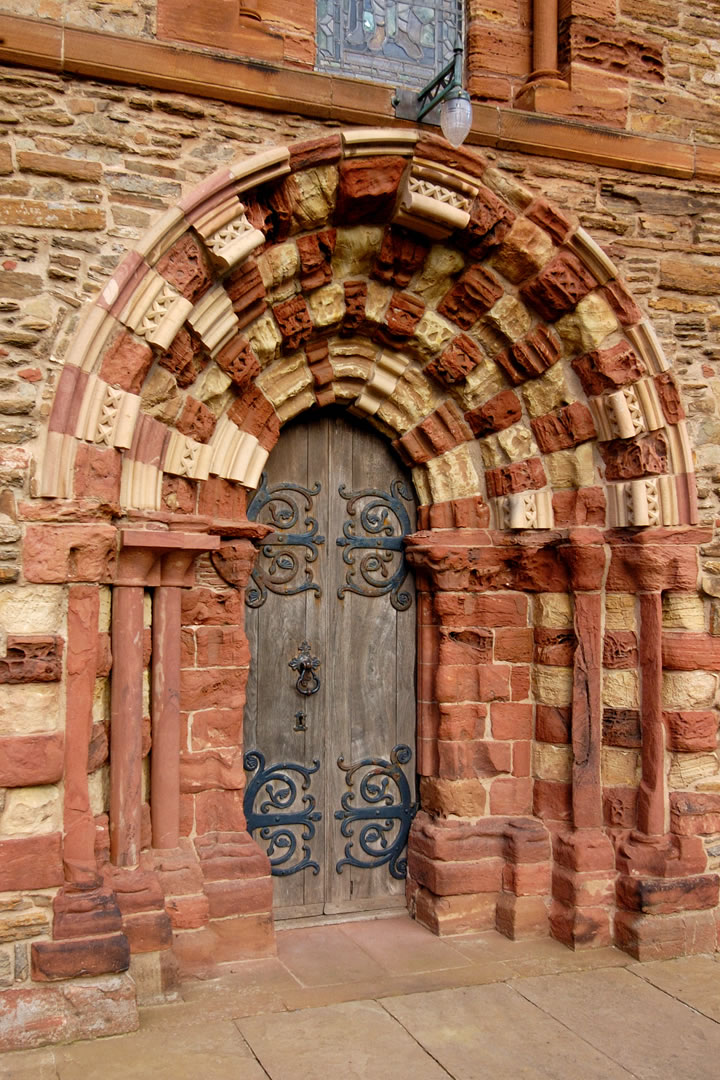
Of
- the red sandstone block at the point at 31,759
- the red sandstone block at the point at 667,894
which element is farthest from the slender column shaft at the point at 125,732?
the red sandstone block at the point at 667,894

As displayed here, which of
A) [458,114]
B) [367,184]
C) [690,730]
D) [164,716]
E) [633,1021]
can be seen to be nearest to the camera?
[633,1021]

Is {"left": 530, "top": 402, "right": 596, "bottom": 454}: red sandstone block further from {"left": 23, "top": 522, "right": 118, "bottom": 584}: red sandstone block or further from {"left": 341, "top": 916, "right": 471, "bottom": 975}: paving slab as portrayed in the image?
{"left": 341, "top": 916, "right": 471, "bottom": 975}: paving slab

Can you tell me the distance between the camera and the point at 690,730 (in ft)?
16.4

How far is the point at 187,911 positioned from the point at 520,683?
2054mm

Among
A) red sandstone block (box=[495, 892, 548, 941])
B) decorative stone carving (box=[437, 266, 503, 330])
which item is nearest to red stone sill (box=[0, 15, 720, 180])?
decorative stone carving (box=[437, 266, 503, 330])

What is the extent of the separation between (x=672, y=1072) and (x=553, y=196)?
391 cm

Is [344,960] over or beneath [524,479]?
beneath

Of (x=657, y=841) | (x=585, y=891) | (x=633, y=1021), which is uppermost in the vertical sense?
(x=657, y=841)

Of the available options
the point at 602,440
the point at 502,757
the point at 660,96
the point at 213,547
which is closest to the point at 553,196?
the point at 660,96

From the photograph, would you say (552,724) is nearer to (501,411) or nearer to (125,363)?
(501,411)

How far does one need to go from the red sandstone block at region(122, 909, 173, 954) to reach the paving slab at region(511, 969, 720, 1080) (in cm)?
158

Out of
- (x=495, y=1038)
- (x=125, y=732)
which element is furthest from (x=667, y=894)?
(x=125, y=732)

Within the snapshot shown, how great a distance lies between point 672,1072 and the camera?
3.75m

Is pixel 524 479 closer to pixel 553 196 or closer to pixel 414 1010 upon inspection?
pixel 553 196
